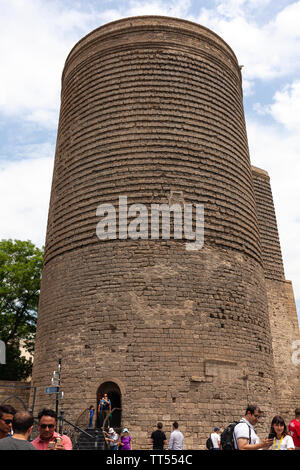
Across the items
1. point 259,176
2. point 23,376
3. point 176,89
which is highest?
point 259,176

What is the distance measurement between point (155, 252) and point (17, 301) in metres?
14.5

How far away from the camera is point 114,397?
1245 cm

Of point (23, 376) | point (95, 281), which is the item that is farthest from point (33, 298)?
point (95, 281)

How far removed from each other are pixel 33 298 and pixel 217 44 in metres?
16.9

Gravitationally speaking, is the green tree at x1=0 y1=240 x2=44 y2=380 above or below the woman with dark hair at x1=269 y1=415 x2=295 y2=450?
above

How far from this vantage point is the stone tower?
466 inches

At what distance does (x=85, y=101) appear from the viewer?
1605cm

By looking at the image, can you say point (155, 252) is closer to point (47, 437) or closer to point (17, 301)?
point (47, 437)

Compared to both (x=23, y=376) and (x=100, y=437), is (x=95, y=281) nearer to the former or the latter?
(x=100, y=437)
